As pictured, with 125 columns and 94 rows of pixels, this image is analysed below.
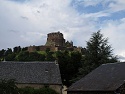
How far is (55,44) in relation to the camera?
5674 inches

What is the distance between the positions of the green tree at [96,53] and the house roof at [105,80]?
15314 mm

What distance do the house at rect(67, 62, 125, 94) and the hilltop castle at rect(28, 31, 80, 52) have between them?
3672 inches

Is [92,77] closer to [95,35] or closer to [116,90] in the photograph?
[116,90]

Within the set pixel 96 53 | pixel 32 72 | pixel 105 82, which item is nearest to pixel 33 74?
pixel 32 72

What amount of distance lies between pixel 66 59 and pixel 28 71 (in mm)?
15902

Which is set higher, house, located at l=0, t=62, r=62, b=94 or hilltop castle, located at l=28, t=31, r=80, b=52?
hilltop castle, located at l=28, t=31, r=80, b=52

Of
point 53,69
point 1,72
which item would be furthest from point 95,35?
point 1,72

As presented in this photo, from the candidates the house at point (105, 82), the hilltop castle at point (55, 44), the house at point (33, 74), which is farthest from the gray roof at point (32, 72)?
the hilltop castle at point (55, 44)

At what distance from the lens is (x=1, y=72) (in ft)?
196

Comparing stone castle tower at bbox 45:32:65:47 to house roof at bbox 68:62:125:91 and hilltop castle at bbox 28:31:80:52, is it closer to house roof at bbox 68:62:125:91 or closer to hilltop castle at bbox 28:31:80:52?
hilltop castle at bbox 28:31:80:52

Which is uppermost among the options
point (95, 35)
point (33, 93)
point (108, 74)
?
point (95, 35)

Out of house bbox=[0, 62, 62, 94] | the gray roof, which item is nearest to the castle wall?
the gray roof

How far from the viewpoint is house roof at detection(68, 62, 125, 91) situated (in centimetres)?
3406

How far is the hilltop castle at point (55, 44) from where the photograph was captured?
135788 millimetres
